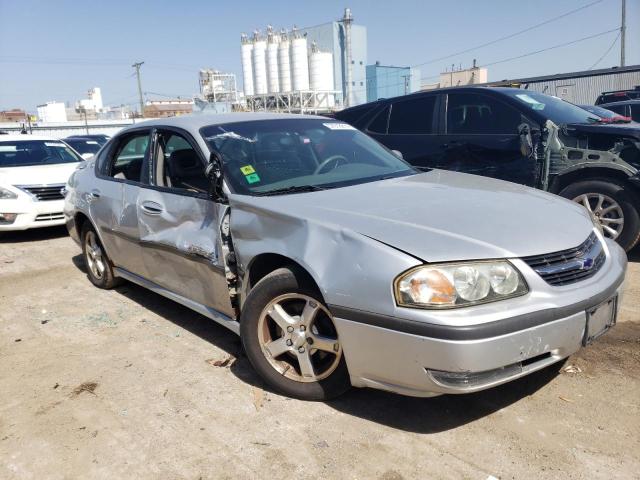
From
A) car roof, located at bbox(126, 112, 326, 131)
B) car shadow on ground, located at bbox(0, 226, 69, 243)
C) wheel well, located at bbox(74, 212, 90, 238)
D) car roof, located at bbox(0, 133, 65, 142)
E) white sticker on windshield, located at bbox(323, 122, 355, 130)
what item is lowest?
car shadow on ground, located at bbox(0, 226, 69, 243)

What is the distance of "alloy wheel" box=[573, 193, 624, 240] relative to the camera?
5125 mm

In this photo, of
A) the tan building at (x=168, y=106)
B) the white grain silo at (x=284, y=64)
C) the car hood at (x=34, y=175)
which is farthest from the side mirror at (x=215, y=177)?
the tan building at (x=168, y=106)

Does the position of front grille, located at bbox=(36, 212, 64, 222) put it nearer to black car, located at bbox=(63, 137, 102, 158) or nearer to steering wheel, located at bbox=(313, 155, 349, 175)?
steering wheel, located at bbox=(313, 155, 349, 175)

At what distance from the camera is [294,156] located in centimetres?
361

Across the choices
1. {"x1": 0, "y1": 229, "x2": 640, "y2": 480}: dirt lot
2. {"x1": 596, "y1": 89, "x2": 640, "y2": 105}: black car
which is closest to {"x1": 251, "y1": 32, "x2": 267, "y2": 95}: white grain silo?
{"x1": 596, "y1": 89, "x2": 640, "y2": 105}: black car

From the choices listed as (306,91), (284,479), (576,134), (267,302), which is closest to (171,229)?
(267,302)

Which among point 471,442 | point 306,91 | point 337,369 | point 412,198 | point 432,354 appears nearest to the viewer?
point 432,354

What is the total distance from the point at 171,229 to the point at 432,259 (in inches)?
78.0

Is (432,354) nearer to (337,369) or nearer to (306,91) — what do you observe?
(337,369)

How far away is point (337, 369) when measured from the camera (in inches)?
108

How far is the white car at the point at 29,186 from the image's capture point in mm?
7426

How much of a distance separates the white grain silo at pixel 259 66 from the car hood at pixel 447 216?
5497 centimetres

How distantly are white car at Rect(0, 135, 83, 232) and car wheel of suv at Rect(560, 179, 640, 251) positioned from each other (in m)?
6.78

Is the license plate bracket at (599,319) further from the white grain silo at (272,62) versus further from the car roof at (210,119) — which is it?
the white grain silo at (272,62)
